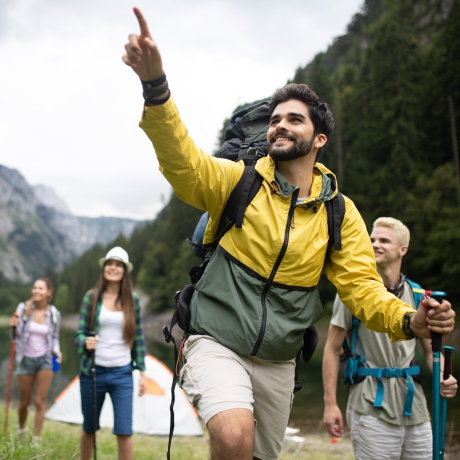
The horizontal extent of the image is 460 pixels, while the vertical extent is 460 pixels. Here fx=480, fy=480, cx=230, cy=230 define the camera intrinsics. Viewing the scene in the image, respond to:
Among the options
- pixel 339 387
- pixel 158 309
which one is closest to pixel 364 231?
pixel 339 387

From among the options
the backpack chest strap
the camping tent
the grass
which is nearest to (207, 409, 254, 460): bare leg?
the backpack chest strap

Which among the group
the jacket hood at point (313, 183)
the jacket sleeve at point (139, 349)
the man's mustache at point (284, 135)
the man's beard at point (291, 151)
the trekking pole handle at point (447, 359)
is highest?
the man's mustache at point (284, 135)

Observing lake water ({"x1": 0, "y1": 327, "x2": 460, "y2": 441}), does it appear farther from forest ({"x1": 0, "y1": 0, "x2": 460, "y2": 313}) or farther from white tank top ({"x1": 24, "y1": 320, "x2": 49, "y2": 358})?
forest ({"x1": 0, "y1": 0, "x2": 460, "y2": 313})

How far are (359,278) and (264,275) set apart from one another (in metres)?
0.73

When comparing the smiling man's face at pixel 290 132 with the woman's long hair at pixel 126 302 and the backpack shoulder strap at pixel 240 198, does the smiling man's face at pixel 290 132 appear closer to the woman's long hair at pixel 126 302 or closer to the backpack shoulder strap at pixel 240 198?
the backpack shoulder strap at pixel 240 198

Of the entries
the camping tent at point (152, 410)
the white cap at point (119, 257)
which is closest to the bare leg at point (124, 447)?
the white cap at point (119, 257)

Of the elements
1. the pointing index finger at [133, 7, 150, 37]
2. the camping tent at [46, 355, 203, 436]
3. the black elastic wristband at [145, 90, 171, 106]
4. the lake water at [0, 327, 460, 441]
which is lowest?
the lake water at [0, 327, 460, 441]

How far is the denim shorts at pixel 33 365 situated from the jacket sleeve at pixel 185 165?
605 centimetres

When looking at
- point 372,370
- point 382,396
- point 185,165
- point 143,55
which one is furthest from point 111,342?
point 143,55

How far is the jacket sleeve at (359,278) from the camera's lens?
119 inches

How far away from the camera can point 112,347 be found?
585 centimetres

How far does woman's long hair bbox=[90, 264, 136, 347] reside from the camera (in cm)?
596

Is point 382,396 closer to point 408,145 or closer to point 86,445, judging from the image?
point 86,445

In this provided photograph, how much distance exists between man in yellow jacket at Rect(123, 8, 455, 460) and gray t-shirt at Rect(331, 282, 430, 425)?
4.16 feet
